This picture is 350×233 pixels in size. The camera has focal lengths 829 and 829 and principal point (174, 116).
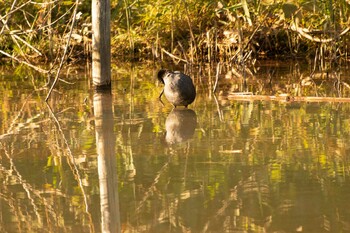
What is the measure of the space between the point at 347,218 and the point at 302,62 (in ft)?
30.7

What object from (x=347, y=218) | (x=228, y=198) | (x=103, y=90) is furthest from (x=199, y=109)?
(x=347, y=218)

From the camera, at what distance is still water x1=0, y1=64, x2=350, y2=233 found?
4.45 m

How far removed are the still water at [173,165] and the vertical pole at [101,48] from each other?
0.37 meters

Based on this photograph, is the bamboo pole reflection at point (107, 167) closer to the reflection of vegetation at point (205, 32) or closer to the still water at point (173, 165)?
the still water at point (173, 165)

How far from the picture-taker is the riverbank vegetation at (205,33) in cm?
1280

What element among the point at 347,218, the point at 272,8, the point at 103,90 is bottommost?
the point at 347,218

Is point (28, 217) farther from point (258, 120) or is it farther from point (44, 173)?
point (258, 120)

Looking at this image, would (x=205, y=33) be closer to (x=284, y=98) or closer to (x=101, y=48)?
(x=101, y=48)

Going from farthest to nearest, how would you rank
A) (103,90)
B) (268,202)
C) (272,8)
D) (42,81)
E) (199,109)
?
1. (272,8)
2. (42,81)
3. (103,90)
4. (199,109)
5. (268,202)

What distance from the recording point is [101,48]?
31.8 feet

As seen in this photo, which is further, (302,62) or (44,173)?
(302,62)

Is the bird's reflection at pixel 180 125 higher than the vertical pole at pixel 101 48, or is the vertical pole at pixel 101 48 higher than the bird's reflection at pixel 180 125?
the vertical pole at pixel 101 48

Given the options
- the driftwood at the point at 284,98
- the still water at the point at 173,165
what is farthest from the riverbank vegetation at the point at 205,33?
the driftwood at the point at 284,98

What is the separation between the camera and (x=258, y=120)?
24.2ft
